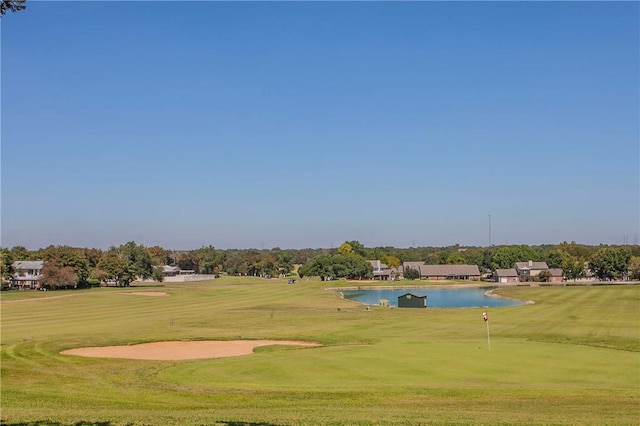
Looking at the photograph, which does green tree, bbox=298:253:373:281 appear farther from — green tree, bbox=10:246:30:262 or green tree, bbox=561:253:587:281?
green tree, bbox=10:246:30:262

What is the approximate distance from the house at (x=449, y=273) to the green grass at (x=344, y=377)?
119507 mm

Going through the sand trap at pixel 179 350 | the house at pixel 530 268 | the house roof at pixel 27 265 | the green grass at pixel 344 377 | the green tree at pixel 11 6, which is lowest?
the sand trap at pixel 179 350

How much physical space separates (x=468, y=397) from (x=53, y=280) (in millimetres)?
115582

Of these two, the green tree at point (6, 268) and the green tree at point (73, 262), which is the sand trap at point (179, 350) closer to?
the green tree at point (73, 262)

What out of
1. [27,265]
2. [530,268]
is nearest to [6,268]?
[27,265]


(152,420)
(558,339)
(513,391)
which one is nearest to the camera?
(152,420)

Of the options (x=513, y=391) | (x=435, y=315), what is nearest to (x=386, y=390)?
(x=513, y=391)

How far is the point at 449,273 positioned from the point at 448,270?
139cm

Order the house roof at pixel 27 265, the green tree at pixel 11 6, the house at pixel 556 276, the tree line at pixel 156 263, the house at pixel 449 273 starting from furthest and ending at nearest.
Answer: the house at pixel 449 273, the house at pixel 556 276, the house roof at pixel 27 265, the tree line at pixel 156 263, the green tree at pixel 11 6

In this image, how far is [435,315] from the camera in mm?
67375

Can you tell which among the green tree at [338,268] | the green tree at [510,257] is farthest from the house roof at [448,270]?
the green tree at [338,268]

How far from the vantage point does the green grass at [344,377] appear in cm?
1948

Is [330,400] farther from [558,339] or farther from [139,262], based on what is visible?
[139,262]

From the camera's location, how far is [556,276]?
163 m
